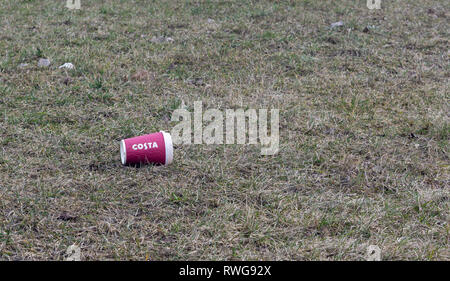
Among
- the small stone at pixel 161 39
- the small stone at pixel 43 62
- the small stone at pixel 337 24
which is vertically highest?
the small stone at pixel 337 24

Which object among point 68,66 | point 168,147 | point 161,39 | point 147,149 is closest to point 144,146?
point 147,149

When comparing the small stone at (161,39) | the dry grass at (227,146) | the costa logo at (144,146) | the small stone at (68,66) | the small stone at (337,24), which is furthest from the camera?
the small stone at (337,24)

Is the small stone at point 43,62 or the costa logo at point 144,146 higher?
the small stone at point 43,62

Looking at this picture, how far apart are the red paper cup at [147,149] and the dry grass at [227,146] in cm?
8

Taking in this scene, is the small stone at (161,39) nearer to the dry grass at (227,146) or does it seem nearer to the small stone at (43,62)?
the dry grass at (227,146)

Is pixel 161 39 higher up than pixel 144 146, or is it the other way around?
pixel 161 39

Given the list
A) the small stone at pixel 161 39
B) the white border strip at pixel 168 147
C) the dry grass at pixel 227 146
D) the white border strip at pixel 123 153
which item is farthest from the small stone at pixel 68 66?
the white border strip at pixel 168 147

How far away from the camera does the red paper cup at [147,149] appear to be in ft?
10.5

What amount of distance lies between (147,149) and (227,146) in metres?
0.66

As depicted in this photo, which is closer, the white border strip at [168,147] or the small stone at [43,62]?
the white border strip at [168,147]

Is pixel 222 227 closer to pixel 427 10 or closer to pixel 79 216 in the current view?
pixel 79 216

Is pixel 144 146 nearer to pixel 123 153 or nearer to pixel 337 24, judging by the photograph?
pixel 123 153

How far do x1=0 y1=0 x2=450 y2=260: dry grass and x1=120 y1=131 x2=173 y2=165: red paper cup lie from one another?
0.26 feet

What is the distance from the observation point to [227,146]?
11.9 ft
